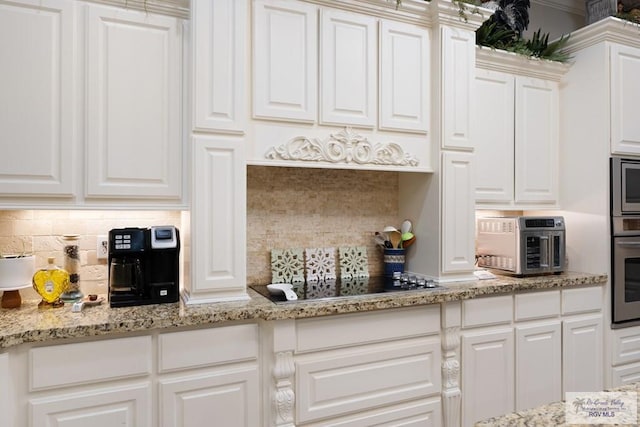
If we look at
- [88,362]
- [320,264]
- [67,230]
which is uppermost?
[67,230]

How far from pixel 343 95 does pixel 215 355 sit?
143 cm

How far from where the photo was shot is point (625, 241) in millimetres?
2781

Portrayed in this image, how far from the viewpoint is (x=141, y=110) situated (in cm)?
192

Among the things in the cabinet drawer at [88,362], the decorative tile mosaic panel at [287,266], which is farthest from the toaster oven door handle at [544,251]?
the cabinet drawer at [88,362]

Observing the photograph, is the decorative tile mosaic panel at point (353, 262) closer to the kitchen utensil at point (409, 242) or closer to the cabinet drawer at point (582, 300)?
the kitchen utensil at point (409, 242)

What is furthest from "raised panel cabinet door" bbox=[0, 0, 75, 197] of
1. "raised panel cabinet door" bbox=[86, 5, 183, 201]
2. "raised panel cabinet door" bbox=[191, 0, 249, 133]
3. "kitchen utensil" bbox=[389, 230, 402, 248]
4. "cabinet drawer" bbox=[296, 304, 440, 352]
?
"kitchen utensil" bbox=[389, 230, 402, 248]

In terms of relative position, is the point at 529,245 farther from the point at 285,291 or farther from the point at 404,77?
the point at 285,291

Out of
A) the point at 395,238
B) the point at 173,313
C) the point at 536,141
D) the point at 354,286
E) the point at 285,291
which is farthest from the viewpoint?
the point at 536,141

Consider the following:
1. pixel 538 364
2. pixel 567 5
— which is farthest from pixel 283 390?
pixel 567 5

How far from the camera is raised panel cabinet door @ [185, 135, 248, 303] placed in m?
1.91

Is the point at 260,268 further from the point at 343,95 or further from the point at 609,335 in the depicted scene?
the point at 609,335

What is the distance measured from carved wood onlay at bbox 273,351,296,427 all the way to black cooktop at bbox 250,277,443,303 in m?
0.26

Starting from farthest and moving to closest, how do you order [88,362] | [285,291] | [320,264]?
1. [320,264]
2. [285,291]
3. [88,362]

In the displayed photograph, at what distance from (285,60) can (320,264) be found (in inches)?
46.7
